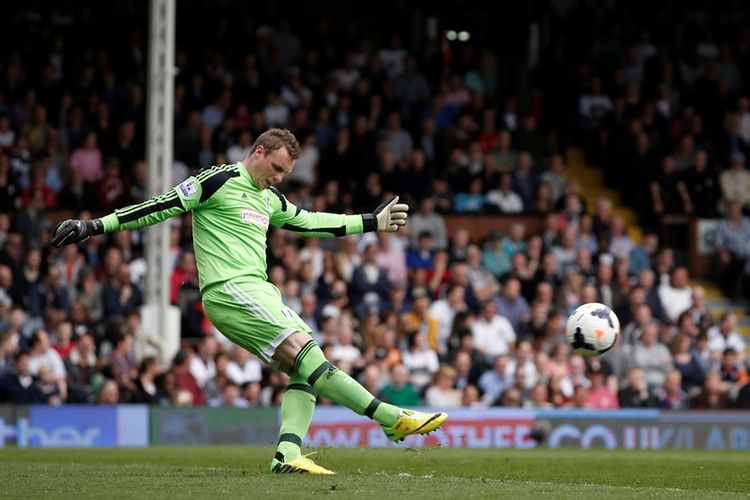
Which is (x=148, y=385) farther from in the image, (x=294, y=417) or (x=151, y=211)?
(x=151, y=211)

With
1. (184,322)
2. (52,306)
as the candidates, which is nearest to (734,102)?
(184,322)

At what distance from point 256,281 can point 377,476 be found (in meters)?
1.61

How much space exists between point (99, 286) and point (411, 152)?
6390 millimetres

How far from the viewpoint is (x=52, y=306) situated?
19.5 metres

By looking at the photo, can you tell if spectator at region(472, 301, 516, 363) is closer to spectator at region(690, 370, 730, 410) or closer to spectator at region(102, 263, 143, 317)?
spectator at region(690, 370, 730, 410)

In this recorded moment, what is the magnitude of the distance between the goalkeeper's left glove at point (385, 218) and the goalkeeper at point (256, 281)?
2.36 ft

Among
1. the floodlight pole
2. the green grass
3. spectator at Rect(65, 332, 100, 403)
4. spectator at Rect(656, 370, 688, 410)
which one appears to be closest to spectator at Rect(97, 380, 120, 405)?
spectator at Rect(65, 332, 100, 403)

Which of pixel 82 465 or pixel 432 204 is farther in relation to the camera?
pixel 432 204

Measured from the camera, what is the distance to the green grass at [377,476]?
8.63 metres

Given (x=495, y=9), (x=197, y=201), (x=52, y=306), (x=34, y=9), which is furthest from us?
(x=495, y=9)

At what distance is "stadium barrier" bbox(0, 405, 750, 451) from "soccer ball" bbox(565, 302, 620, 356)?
5.01m

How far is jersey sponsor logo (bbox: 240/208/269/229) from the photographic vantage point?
10094mm

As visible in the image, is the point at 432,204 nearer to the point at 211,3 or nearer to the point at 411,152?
the point at 411,152

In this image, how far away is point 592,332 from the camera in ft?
38.6
